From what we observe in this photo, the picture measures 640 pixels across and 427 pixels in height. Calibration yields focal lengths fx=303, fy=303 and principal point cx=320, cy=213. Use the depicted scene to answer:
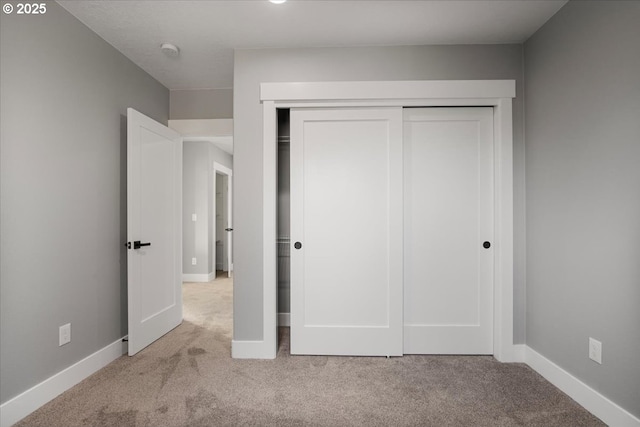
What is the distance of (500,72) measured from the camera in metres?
2.38

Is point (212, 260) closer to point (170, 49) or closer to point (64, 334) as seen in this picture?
point (64, 334)

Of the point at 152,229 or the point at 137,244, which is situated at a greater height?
the point at 152,229

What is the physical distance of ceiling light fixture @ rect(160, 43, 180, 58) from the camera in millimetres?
2406

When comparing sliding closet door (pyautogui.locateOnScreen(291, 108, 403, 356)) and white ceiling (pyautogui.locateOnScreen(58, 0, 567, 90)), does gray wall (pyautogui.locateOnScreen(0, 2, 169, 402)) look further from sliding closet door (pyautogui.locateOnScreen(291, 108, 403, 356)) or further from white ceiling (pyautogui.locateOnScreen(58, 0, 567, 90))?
sliding closet door (pyautogui.locateOnScreen(291, 108, 403, 356))

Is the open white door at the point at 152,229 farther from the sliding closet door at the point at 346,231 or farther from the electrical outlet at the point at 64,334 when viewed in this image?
the sliding closet door at the point at 346,231

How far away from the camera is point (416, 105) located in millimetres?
2406

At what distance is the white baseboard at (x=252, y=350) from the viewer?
7.86 ft

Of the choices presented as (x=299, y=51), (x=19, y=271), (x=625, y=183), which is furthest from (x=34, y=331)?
(x=625, y=183)

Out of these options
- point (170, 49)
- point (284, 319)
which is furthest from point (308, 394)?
point (170, 49)

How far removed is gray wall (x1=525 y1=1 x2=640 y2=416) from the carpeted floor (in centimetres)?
39

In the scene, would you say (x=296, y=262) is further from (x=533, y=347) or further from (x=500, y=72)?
(x=500, y=72)

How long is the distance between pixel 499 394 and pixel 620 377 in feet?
2.02

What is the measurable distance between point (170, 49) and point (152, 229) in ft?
5.02

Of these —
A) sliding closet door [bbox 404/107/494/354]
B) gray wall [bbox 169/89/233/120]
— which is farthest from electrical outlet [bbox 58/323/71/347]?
sliding closet door [bbox 404/107/494/354]
